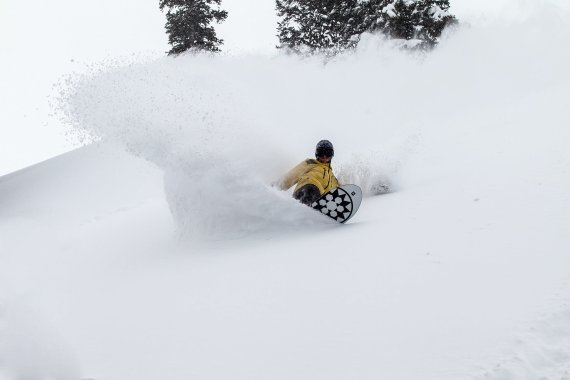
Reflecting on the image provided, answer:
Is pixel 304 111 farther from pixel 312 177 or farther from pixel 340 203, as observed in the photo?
pixel 340 203

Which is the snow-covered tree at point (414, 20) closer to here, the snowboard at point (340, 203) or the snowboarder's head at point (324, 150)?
the snowboarder's head at point (324, 150)

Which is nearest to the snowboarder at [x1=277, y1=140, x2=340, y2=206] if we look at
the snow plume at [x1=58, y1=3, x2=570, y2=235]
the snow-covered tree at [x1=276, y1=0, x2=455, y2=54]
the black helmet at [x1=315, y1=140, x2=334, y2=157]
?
the black helmet at [x1=315, y1=140, x2=334, y2=157]

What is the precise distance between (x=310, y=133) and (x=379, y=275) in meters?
8.64

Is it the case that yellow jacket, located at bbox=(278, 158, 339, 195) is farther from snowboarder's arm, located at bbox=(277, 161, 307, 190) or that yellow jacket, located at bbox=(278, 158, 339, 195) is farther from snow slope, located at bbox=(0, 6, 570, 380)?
snow slope, located at bbox=(0, 6, 570, 380)

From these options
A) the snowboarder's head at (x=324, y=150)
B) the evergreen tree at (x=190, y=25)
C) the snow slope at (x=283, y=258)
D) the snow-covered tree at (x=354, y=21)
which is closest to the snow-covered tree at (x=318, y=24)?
the snow-covered tree at (x=354, y=21)

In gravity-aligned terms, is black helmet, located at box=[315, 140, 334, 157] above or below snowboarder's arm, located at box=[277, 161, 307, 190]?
above

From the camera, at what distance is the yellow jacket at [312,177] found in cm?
586

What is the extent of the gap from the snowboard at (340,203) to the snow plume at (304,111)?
0.25 meters

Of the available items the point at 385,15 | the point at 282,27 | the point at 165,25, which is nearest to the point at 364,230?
the point at 385,15

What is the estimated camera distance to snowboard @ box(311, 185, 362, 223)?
210 inches

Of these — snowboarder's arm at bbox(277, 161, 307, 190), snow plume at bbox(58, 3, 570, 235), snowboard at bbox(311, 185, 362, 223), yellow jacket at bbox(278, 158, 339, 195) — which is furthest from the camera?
snowboarder's arm at bbox(277, 161, 307, 190)

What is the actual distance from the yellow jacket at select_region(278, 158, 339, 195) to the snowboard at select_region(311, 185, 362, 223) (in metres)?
0.44

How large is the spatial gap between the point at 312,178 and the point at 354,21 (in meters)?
17.5

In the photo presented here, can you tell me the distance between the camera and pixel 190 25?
1883 cm
